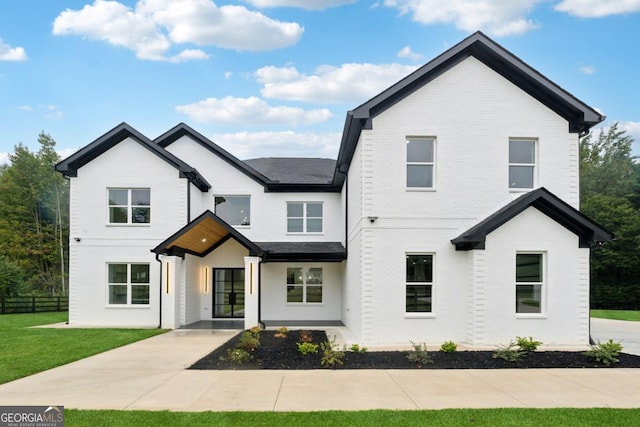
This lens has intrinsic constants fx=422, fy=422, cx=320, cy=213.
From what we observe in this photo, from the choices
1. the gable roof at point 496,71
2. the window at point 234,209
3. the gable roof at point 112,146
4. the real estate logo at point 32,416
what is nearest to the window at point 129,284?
the window at point 234,209

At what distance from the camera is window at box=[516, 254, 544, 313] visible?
444 inches

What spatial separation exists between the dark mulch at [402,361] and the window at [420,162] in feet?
15.1

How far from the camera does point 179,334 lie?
45.9 ft

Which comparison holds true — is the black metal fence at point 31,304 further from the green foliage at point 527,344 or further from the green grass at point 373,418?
the green foliage at point 527,344

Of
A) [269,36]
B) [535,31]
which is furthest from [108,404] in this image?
[269,36]

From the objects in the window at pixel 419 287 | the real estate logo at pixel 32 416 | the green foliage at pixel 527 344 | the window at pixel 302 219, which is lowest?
the green foliage at pixel 527 344

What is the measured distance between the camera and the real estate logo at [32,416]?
560cm

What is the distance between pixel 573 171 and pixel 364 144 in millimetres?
6075

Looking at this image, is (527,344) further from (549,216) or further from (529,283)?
(549,216)

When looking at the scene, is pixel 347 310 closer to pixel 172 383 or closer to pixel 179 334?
pixel 179 334

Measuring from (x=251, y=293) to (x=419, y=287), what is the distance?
6484 millimetres

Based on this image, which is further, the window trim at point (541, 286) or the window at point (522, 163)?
the window at point (522, 163)

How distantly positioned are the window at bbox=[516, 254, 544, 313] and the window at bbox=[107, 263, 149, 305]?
43.7 ft

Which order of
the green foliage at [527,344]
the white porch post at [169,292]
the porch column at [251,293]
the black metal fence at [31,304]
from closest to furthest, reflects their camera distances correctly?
the green foliage at [527,344] → the porch column at [251,293] → the white porch post at [169,292] → the black metal fence at [31,304]
